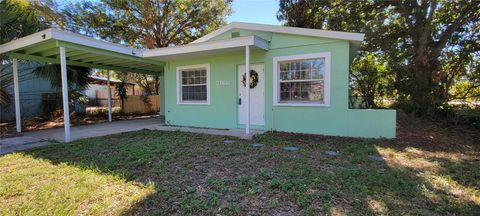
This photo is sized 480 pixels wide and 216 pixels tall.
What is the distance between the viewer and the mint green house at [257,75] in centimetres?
634

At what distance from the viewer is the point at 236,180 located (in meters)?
3.50

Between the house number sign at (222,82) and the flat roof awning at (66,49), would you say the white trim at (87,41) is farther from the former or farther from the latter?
the house number sign at (222,82)

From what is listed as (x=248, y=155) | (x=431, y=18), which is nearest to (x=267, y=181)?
(x=248, y=155)

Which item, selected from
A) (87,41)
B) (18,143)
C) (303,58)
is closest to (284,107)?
(303,58)

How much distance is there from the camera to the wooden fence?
1527cm

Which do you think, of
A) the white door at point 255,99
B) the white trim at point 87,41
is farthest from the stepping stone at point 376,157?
the white trim at point 87,41

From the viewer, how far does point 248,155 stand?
4.77m

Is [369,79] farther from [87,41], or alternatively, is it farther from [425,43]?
[87,41]

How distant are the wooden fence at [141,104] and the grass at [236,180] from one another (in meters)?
10.1

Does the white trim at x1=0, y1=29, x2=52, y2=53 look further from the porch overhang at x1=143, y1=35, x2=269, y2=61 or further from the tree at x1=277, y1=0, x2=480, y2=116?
the tree at x1=277, y1=0, x2=480, y2=116

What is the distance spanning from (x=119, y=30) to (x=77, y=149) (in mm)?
10827

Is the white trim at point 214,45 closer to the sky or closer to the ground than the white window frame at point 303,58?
closer to the sky

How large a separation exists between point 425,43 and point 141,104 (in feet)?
49.4

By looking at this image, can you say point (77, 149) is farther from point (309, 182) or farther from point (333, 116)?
point (333, 116)
